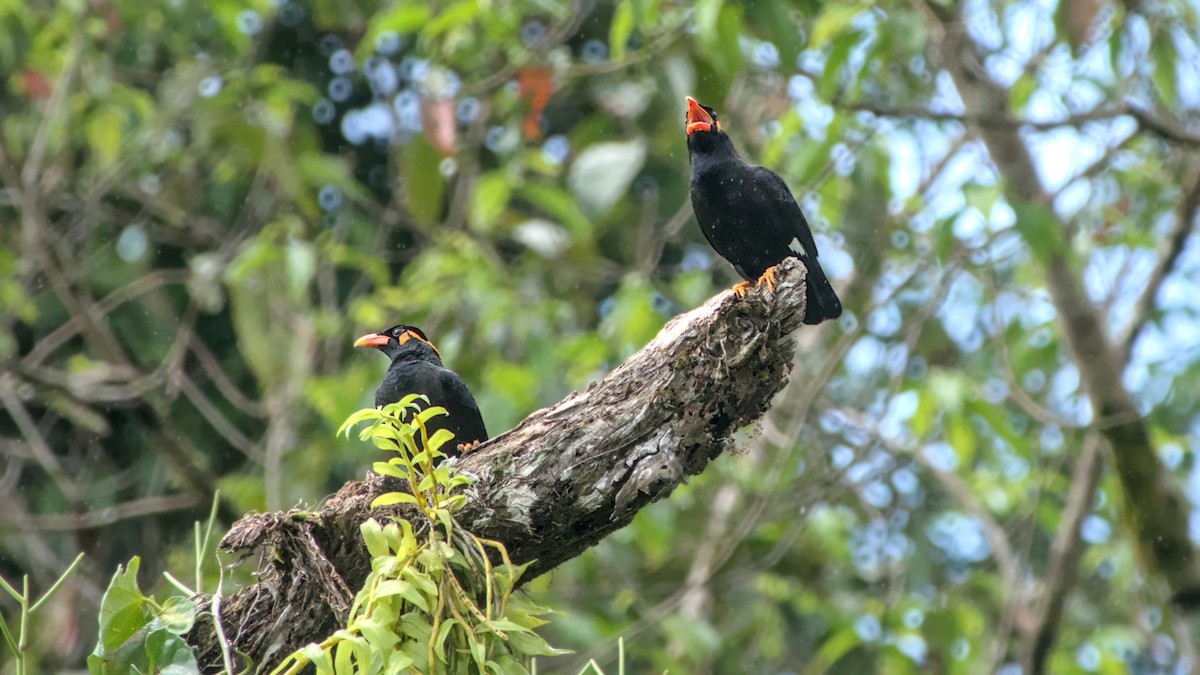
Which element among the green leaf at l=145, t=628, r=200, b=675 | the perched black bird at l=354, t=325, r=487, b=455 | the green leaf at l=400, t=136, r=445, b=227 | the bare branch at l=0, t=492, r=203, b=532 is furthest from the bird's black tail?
the bare branch at l=0, t=492, r=203, b=532

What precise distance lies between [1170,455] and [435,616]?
708 cm

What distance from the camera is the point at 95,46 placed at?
Result: 26.8 feet

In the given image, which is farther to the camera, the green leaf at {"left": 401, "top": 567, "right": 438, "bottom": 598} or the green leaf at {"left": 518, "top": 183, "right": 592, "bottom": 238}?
the green leaf at {"left": 518, "top": 183, "right": 592, "bottom": 238}

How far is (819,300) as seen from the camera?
408 cm

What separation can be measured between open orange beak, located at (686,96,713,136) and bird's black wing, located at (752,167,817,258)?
0.92 feet

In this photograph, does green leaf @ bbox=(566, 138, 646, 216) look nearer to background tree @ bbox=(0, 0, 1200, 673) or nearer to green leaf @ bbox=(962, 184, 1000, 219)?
background tree @ bbox=(0, 0, 1200, 673)

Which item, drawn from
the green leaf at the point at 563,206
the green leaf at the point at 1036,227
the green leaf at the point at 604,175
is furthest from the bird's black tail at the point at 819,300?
the green leaf at the point at 563,206

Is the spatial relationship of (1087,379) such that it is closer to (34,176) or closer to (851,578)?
(851,578)

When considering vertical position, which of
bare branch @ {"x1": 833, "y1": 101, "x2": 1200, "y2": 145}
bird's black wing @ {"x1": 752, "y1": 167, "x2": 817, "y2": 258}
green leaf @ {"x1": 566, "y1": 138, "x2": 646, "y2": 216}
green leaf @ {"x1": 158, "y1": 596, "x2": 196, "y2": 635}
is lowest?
green leaf @ {"x1": 566, "y1": 138, "x2": 646, "y2": 216}

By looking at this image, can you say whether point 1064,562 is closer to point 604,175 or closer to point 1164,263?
point 1164,263

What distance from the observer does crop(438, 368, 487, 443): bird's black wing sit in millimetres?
4957

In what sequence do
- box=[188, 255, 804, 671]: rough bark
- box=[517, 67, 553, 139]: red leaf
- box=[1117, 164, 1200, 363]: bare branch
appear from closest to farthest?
box=[188, 255, 804, 671]: rough bark → box=[1117, 164, 1200, 363]: bare branch → box=[517, 67, 553, 139]: red leaf

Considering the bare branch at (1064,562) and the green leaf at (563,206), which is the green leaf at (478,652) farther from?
the bare branch at (1064,562)

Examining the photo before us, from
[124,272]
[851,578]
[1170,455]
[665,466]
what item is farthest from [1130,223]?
[124,272]
